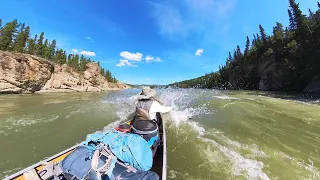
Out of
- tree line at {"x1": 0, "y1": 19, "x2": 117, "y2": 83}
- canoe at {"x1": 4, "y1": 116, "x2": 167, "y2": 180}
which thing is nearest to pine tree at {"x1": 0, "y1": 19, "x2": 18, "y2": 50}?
tree line at {"x1": 0, "y1": 19, "x2": 117, "y2": 83}

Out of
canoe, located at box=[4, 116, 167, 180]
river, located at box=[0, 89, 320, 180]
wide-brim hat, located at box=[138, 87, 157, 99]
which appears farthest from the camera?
wide-brim hat, located at box=[138, 87, 157, 99]

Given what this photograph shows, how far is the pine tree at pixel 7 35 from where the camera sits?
4903cm

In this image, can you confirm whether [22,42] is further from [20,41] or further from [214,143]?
[214,143]

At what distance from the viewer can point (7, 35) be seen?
2004 inches

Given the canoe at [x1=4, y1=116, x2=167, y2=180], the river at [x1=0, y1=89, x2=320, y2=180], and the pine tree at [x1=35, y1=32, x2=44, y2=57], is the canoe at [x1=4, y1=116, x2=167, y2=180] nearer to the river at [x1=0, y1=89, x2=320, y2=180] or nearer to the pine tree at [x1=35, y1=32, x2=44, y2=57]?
the river at [x1=0, y1=89, x2=320, y2=180]

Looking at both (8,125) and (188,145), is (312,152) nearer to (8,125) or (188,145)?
(188,145)

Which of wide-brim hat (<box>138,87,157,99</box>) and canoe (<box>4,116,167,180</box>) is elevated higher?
wide-brim hat (<box>138,87,157,99</box>)

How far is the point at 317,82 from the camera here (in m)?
37.9

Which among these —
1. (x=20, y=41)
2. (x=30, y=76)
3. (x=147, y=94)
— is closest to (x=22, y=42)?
(x=20, y=41)

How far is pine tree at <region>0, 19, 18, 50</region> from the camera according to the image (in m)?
49.0

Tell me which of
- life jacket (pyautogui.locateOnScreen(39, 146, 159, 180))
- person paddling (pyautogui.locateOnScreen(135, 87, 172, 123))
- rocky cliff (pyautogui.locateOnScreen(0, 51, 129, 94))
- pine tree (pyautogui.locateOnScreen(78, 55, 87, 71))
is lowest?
life jacket (pyautogui.locateOnScreen(39, 146, 159, 180))

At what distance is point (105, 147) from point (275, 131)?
8.06 metres

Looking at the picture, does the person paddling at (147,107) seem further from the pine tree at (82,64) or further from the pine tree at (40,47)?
the pine tree at (82,64)

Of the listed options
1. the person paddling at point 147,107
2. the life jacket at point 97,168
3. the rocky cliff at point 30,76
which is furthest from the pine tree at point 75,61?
the life jacket at point 97,168
